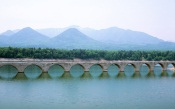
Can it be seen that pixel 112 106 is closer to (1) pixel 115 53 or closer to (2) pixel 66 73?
(2) pixel 66 73

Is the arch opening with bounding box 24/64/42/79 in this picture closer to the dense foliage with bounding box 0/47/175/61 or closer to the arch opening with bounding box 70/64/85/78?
the arch opening with bounding box 70/64/85/78

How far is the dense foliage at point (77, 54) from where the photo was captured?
186 feet

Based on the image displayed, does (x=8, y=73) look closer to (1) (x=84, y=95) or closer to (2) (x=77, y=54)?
(1) (x=84, y=95)

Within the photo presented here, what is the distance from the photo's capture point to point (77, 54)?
62312 millimetres

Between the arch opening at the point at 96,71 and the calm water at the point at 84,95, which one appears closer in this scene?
the calm water at the point at 84,95

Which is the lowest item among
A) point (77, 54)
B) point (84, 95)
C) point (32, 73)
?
point (84, 95)

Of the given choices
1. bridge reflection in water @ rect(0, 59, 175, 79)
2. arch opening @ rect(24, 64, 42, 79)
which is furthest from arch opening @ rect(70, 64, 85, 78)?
arch opening @ rect(24, 64, 42, 79)

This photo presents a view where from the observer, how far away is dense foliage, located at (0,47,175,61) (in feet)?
186

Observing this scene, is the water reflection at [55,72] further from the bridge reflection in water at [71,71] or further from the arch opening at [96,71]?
the arch opening at [96,71]

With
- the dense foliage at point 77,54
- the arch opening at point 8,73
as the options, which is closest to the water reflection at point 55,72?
the arch opening at point 8,73

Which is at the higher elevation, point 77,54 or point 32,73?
point 77,54

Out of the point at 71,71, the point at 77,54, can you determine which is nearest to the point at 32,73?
the point at 71,71

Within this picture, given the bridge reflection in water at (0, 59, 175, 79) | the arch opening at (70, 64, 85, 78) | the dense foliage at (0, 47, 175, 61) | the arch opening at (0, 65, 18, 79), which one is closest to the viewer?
the arch opening at (0, 65, 18, 79)

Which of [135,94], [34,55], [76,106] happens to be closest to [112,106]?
[76,106]
